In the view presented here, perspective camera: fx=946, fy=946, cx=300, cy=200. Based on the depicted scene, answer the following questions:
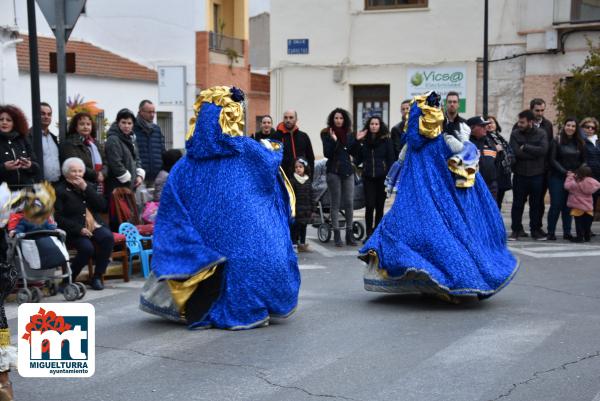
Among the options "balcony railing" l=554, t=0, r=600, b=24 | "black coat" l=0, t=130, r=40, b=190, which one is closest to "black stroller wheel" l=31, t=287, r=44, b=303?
"black coat" l=0, t=130, r=40, b=190

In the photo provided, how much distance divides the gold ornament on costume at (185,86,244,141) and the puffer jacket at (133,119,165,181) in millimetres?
4268

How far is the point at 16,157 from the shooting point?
908cm

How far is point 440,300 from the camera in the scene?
8.45 m

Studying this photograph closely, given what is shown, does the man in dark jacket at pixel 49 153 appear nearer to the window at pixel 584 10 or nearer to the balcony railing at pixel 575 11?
the balcony railing at pixel 575 11

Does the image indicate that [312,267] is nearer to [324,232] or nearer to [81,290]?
[324,232]

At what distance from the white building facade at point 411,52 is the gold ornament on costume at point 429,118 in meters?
11.7

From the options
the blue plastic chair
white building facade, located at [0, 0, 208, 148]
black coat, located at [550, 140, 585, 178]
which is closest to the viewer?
the blue plastic chair

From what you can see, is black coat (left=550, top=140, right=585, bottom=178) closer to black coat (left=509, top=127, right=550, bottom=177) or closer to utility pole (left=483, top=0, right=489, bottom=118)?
black coat (left=509, top=127, right=550, bottom=177)

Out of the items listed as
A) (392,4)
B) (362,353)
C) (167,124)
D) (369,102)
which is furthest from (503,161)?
(167,124)

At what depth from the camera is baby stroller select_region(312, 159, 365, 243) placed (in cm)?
1316

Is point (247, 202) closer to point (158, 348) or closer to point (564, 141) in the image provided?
point (158, 348)

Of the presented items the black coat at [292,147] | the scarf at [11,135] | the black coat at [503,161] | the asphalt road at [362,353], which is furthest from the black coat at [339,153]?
the scarf at [11,135]

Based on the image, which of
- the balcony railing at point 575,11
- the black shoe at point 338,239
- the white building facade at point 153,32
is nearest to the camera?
the black shoe at point 338,239

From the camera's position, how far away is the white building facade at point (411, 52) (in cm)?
1941
